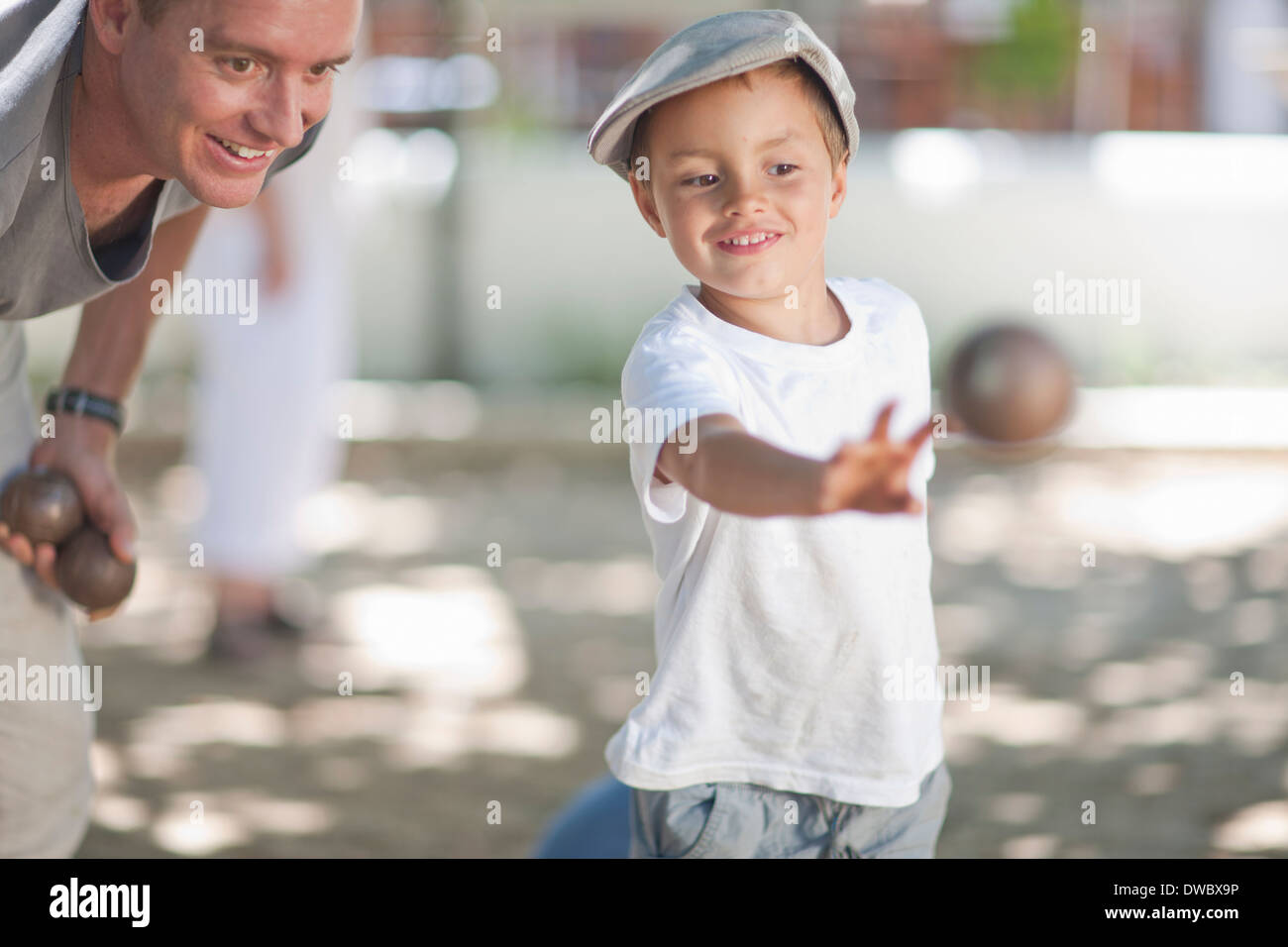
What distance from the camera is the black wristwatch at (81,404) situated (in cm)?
263

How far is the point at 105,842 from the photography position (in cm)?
365

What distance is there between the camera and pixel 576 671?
199 inches

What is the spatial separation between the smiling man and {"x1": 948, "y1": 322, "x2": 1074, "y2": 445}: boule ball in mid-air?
1.06 m

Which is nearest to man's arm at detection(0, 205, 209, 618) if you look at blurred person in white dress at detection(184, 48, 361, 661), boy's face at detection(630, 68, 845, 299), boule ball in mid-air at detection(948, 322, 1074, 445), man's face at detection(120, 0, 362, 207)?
man's face at detection(120, 0, 362, 207)

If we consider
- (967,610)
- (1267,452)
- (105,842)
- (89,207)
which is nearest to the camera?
(89,207)

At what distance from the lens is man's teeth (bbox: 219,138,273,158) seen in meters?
2.02

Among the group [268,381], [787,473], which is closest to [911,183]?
[268,381]

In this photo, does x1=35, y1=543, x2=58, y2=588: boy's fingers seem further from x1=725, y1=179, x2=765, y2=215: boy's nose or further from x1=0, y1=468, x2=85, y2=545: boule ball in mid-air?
x1=725, y1=179, x2=765, y2=215: boy's nose

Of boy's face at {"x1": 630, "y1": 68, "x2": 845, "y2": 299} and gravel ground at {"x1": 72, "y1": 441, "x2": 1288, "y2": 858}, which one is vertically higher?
boy's face at {"x1": 630, "y1": 68, "x2": 845, "y2": 299}

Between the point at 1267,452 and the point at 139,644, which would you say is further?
the point at 1267,452

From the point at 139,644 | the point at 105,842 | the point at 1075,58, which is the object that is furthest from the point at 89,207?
the point at 1075,58

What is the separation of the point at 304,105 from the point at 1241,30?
9.43 meters

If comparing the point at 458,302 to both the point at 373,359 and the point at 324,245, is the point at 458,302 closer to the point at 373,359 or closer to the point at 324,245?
the point at 373,359

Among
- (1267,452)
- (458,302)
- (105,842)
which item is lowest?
(105,842)
